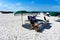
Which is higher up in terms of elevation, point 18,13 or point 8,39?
point 18,13

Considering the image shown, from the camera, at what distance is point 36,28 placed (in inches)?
334

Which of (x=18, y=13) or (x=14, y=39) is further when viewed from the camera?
(x=18, y=13)

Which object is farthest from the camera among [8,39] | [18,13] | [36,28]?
[18,13]

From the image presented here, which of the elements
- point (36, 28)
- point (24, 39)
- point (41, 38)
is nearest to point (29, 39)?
point (24, 39)

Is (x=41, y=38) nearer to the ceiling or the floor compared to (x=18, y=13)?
nearer to the floor

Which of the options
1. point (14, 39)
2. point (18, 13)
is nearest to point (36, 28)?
point (18, 13)

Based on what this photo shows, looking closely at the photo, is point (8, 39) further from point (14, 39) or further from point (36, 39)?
point (36, 39)

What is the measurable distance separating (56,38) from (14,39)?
2236 mm

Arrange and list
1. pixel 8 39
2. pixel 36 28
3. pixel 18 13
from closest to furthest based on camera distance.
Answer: pixel 8 39 < pixel 36 28 < pixel 18 13

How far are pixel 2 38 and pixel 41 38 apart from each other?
2057 millimetres

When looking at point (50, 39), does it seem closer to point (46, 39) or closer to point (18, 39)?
point (46, 39)

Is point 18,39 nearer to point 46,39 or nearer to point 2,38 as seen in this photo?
point 2,38

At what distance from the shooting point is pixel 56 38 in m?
6.56

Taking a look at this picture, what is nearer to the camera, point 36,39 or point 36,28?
point 36,39
